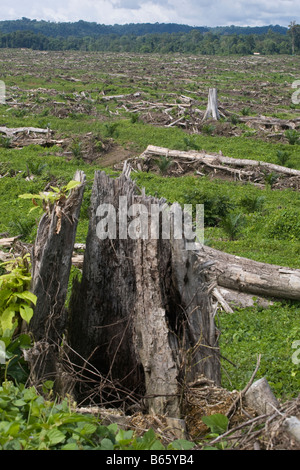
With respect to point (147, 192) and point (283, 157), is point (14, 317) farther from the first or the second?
point (283, 157)

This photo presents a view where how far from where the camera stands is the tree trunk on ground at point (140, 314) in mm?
4465

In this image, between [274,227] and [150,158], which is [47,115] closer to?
[150,158]

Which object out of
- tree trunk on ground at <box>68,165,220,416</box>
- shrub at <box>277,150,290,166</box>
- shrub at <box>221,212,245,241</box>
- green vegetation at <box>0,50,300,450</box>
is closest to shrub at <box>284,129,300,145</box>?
green vegetation at <box>0,50,300,450</box>

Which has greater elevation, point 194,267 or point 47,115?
point 47,115

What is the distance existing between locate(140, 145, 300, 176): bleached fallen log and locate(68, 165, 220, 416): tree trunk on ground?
12.3 m

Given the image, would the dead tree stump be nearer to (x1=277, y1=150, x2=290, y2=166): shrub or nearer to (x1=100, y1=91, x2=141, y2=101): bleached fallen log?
(x1=277, y1=150, x2=290, y2=166): shrub

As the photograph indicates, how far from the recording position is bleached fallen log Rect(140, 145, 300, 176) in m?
16.5

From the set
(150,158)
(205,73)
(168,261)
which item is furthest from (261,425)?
(205,73)

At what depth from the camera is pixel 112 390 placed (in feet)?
15.4


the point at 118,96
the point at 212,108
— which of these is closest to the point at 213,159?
the point at 212,108

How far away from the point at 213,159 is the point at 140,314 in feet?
43.0

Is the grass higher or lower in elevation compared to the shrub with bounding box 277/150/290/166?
lower

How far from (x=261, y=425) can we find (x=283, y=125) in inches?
867

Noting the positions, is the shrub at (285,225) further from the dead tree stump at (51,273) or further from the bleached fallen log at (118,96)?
the bleached fallen log at (118,96)
